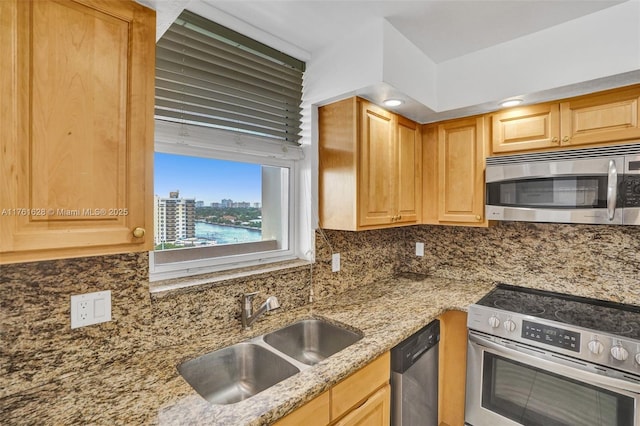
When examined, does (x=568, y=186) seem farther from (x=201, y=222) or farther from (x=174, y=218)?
(x=174, y=218)

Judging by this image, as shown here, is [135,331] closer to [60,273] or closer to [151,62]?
[60,273]

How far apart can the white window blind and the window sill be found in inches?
29.6

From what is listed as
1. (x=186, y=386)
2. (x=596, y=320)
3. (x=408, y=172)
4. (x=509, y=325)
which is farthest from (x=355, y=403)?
(x=408, y=172)

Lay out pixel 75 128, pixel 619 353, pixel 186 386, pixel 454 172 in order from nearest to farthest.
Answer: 1. pixel 75 128
2. pixel 186 386
3. pixel 619 353
4. pixel 454 172

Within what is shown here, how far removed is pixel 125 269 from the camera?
1.16m

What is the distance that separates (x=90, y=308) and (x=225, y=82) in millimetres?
1193

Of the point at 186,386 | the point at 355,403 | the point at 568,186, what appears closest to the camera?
the point at 186,386

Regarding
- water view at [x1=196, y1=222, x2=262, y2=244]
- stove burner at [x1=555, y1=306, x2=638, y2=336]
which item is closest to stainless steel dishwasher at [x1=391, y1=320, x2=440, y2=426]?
stove burner at [x1=555, y1=306, x2=638, y2=336]

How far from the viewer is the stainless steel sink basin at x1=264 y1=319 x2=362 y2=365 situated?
4.86ft

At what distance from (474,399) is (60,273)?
2056mm

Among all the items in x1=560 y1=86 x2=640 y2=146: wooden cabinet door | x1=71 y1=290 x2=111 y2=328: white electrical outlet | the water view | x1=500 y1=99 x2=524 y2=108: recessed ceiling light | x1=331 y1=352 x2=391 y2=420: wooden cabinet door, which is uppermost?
x1=500 y1=99 x2=524 y2=108: recessed ceiling light

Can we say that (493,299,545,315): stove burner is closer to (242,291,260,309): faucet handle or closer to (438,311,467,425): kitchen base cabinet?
(438,311,467,425): kitchen base cabinet

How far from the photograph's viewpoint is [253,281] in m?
1.57

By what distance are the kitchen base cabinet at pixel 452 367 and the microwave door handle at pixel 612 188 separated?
0.90 metres
